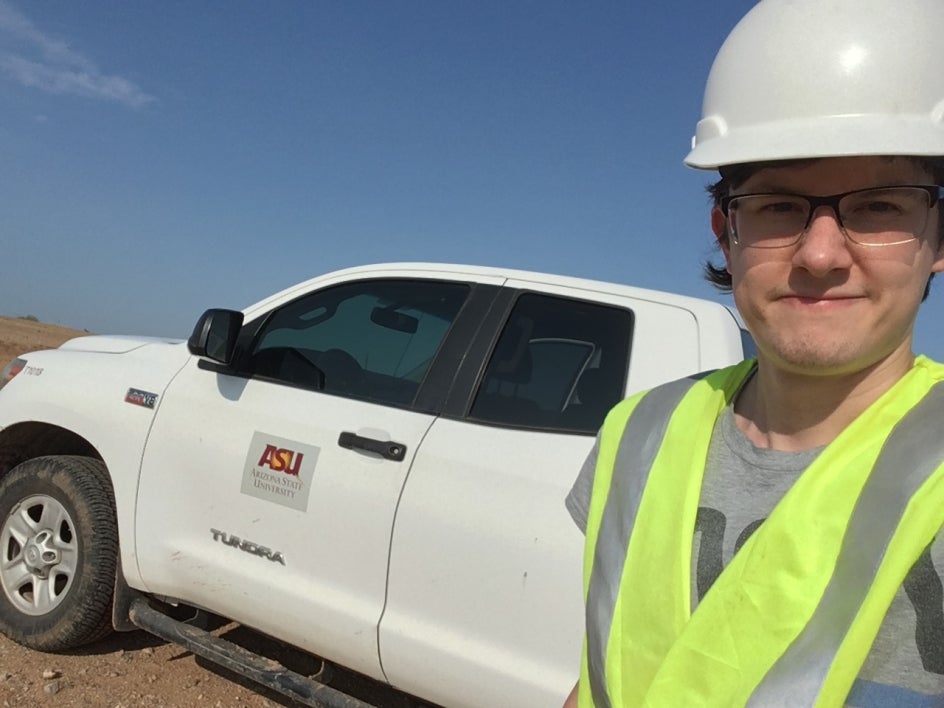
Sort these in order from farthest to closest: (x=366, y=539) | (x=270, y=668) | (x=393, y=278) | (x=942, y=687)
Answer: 1. (x=393, y=278)
2. (x=270, y=668)
3. (x=366, y=539)
4. (x=942, y=687)

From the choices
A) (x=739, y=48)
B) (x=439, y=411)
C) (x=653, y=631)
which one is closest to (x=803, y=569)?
(x=653, y=631)

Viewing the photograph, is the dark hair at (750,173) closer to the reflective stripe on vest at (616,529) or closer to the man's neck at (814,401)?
the man's neck at (814,401)

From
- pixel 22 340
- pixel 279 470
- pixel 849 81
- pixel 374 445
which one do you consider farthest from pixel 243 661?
pixel 22 340

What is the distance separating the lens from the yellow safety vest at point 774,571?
3.05 ft

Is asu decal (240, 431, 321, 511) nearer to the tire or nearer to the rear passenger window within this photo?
the rear passenger window

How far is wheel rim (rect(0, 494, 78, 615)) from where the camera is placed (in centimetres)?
370

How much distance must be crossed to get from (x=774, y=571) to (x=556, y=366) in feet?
6.37

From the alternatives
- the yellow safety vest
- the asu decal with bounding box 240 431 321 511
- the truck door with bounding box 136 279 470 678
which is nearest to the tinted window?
the truck door with bounding box 136 279 470 678

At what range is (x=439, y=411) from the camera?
298 cm

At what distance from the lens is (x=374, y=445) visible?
2953mm

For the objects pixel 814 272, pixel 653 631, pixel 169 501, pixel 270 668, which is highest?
pixel 814 272

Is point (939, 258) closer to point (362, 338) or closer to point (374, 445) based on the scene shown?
point (374, 445)

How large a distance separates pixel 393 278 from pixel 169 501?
1.34 meters

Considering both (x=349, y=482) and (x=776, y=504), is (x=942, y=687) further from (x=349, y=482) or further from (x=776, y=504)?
(x=349, y=482)
